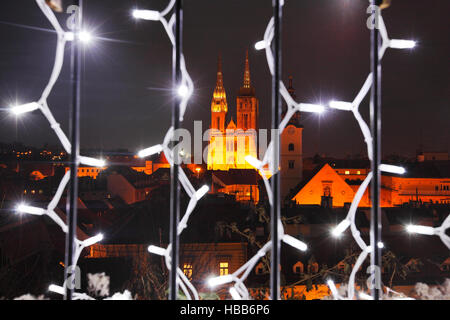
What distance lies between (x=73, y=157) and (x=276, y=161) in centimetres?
44

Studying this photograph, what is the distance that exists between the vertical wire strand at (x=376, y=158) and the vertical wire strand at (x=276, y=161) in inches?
8.5

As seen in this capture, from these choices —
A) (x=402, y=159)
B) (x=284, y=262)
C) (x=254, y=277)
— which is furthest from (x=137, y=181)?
(x=402, y=159)

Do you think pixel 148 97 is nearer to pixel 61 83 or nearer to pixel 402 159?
pixel 61 83

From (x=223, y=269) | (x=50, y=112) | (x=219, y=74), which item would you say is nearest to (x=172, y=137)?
(x=50, y=112)

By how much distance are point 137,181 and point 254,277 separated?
1644 mm

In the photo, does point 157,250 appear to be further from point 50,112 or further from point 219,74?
point 219,74

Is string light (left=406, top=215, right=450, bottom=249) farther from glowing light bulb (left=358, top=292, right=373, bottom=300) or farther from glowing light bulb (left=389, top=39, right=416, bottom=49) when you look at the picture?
glowing light bulb (left=389, top=39, right=416, bottom=49)

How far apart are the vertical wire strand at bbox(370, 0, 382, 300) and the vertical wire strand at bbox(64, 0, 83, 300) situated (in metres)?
0.65

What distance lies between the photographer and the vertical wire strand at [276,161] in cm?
71

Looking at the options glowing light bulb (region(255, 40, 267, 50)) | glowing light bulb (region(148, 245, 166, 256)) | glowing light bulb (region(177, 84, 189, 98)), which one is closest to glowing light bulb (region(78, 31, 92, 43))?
glowing light bulb (region(177, 84, 189, 98))

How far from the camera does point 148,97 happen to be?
0.95 metres

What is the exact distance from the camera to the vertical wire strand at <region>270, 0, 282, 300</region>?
710 millimetres


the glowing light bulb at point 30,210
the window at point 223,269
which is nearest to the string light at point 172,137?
the glowing light bulb at point 30,210

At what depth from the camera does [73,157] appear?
0.73m
